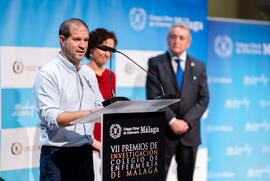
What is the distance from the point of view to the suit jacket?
441 centimetres

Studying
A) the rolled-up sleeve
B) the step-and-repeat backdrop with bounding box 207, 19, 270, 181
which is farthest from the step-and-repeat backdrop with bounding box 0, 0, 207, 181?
the step-and-repeat backdrop with bounding box 207, 19, 270, 181

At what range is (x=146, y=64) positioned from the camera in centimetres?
465

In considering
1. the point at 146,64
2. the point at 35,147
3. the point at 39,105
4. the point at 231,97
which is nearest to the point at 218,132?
the point at 231,97

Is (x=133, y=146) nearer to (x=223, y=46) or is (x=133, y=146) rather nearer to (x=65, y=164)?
(x=65, y=164)

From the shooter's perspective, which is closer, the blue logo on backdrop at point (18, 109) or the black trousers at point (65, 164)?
the black trousers at point (65, 164)

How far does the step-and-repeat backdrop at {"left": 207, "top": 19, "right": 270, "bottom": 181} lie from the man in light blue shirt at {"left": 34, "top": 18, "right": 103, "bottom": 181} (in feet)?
9.64

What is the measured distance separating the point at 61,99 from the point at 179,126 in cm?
176

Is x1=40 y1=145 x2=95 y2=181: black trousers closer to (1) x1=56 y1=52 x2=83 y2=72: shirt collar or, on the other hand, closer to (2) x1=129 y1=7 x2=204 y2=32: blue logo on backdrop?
(1) x1=56 y1=52 x2=83 y2=72: shirt collar

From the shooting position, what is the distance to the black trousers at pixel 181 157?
443cm

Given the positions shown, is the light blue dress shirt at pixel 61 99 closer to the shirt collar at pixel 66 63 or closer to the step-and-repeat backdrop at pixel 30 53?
the shirt collar at pixel 66 63

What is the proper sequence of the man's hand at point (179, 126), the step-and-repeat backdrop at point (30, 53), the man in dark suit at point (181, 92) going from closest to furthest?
the step-and-repeat backdrop at point (30, 53), the man's hand at point (179, 126), the man in dark suit at point (181, 92)

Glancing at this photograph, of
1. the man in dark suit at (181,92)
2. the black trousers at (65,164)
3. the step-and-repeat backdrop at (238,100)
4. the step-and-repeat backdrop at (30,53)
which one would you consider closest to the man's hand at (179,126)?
the man in dark suit at (181,92)

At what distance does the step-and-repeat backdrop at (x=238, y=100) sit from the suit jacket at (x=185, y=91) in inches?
40.4

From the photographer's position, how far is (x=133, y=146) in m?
2.47
